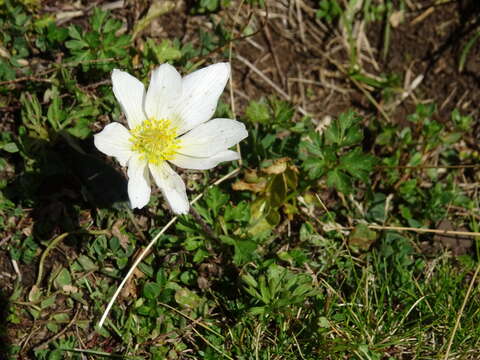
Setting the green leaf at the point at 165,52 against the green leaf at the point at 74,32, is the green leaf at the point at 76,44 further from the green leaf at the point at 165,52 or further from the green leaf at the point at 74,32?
A: the green leaf at the point at 165,52


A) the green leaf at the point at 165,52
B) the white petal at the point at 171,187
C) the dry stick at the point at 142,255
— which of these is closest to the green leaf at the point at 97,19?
the green leaf at the point at 165,52

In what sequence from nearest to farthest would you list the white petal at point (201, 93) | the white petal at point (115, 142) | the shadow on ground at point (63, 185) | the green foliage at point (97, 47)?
the white petal at point (115, 142), the white petal at point (201, 93), the shadow on ground at point (63, 185), the green foliage at point (97, 47)

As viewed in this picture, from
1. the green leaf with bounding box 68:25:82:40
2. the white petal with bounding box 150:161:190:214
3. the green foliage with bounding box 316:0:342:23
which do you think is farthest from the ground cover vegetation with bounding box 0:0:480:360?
the green foliage with bounding box 316:0:342:23

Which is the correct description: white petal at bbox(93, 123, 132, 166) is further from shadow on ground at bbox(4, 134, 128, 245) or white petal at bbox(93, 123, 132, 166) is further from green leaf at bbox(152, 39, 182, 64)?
green leaf at bbox(152, 39, 182, 64)

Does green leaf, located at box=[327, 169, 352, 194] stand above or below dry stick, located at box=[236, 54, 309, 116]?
below

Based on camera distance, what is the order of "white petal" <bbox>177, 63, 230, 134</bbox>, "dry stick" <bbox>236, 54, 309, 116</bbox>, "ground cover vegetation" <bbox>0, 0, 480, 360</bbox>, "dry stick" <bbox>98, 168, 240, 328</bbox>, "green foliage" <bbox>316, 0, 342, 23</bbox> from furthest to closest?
"green foliage" <bbox>316, 0, 342, 23</bbox> → "dry stick" <bbox>236, 54, 309, 116</bbox> → "ground cover vegetation" <bbox>0, 0, 480, 360</bbox> → "dry stick" <bbox>98, 168, 240, 328</bbox> → "white petal" <bbox>177, 63, 230, 134</bbox>

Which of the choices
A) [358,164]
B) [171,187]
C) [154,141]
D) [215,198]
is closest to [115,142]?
[154,141]

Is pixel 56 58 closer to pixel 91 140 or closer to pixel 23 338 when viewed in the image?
pixel 91 140
